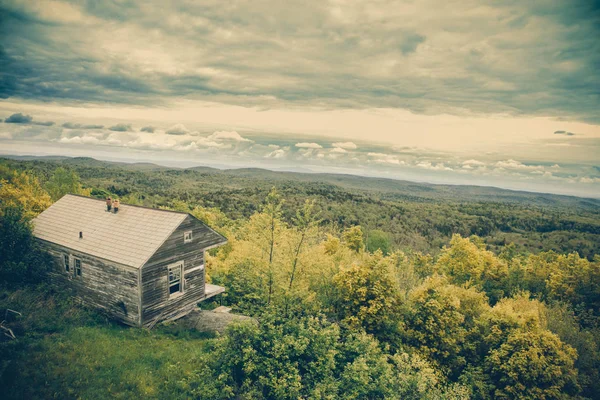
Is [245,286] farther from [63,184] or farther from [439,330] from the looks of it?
[63,184]

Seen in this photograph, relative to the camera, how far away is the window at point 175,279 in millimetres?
20172

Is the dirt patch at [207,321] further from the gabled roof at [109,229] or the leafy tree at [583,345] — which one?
the leafy tree at [583,345]

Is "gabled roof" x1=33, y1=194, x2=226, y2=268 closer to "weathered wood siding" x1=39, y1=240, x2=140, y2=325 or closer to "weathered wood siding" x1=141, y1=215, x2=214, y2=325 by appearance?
"weathered wood siding" x1=39, y1=240, x2=140, y2=325

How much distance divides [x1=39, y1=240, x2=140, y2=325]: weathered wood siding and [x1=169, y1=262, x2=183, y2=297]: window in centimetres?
243

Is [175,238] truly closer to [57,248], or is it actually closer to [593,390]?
[57,248]

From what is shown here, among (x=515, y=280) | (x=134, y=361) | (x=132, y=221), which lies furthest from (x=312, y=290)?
(x=515, y=280)

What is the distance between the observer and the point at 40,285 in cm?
2089

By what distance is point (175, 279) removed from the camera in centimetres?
2055

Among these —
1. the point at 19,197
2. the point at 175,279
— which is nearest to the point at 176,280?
the point at 175,279

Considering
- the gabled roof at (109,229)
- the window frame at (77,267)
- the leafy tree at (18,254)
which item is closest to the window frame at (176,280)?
the gabled roof at (109,229)

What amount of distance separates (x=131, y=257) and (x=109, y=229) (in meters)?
3.99

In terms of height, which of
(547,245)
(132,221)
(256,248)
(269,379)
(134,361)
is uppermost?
(132,221)

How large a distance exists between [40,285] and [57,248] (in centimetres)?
253

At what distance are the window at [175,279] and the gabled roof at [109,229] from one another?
2350 millimetres
